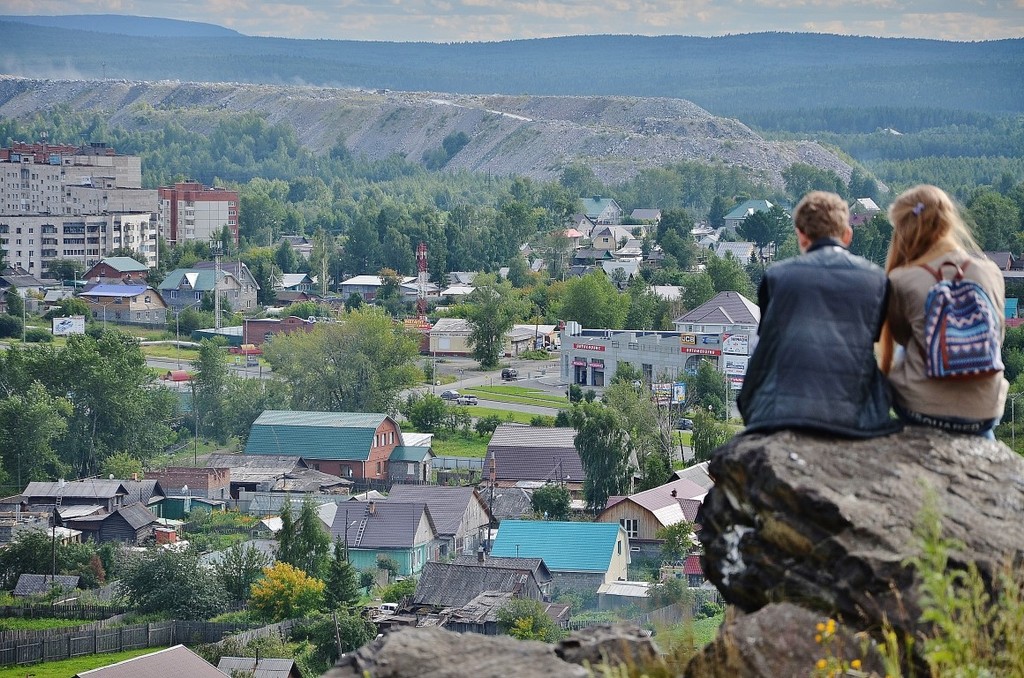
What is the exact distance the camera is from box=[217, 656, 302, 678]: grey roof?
1434 cm

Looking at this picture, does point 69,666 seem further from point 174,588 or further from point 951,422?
Answer: point 951,422

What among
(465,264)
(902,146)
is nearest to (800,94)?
(902,146)

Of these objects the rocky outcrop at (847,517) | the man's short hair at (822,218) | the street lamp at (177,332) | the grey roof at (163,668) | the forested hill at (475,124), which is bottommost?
the street lamp at (177,332)

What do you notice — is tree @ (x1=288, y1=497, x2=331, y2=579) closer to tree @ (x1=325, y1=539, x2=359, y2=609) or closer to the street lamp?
tree @ (x1=325, y1=539, x2=359, y2=609)

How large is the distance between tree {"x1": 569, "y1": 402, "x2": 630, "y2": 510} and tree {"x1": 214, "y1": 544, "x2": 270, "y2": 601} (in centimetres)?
580

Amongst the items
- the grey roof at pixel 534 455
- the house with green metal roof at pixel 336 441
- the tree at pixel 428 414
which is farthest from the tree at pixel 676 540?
the tree at pixel 428 414

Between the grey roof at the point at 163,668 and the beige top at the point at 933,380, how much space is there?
1092cm

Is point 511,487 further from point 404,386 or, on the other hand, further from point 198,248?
point 198,248

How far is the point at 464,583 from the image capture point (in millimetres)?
17531

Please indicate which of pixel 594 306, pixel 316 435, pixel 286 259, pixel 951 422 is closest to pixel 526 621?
pixel 951 422

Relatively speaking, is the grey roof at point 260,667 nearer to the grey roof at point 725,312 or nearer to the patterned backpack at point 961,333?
the patterned backpack at point 961,333

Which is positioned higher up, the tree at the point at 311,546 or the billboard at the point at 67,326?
the tree at the point at 311,546

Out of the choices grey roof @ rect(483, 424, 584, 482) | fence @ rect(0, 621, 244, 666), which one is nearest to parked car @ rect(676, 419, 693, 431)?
grey roof @ rect(483, 424, 584, 482)

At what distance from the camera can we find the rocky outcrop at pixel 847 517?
134 inches
